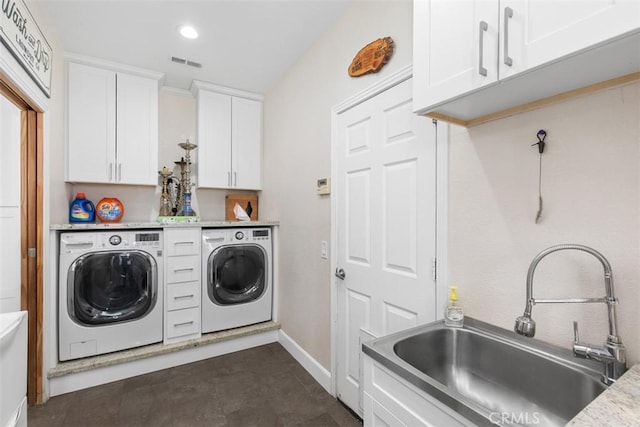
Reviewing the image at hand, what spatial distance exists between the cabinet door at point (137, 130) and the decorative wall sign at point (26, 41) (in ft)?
2.07

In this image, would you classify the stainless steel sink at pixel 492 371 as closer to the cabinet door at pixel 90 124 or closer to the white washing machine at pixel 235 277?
the white washing machine at pixel 235 277

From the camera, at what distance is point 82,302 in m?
2.27

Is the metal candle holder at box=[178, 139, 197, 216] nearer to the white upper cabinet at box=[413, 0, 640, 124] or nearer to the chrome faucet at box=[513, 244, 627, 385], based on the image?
the white upper cabinet at box=[413, 0, 640, 124]

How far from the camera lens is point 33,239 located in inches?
79.7

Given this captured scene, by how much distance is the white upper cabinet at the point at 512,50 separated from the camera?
696 mm

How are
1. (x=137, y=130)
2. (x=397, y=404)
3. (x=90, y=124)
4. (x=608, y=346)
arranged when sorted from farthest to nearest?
(x=137, y=130), (x=90, y=124), (x=397, y=404), (x=608, y=346)

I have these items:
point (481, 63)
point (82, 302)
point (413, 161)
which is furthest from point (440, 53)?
point (82, 302)

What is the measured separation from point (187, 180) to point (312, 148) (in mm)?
1568

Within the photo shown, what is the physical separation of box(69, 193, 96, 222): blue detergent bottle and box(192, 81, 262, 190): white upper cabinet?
961 millimetres

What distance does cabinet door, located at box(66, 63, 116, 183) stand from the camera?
99.8 inches

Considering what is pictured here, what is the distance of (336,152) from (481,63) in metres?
1.23


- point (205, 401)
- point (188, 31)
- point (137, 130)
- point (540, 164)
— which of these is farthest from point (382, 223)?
point (137, 130)

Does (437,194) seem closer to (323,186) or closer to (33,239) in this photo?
(323,186)

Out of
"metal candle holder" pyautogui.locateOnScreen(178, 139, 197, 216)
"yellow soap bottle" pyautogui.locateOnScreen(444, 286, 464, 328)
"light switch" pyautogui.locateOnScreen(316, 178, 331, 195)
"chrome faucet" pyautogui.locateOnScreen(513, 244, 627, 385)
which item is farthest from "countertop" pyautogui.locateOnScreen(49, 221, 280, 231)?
"chrome faucet" pyautogui.locateOnScreen(513, 244, 627, 385)
